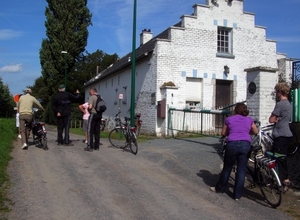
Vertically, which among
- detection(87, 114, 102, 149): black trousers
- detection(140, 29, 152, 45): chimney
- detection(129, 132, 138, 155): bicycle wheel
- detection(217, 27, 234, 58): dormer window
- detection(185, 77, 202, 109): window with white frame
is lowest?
detection(129, 132, 138, 155): bicycle wheel

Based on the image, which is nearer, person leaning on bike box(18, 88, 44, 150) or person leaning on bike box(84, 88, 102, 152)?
person leaning on bike box(18, 88, 44, 150)

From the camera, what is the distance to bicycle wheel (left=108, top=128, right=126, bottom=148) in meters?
11.8

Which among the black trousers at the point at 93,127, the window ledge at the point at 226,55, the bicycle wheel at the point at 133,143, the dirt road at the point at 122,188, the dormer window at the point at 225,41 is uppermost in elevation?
the dormer window at the point at 225,41

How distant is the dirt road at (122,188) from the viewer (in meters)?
5.60

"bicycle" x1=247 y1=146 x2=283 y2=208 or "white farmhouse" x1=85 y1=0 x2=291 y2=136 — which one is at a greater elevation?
"white farmhouse" x1=85 y1=0 x2=291 y2=136

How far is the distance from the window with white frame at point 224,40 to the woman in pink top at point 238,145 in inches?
542

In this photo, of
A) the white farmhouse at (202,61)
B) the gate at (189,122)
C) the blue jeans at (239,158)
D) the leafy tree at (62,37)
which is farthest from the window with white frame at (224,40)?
the leafy tree at (62,37)

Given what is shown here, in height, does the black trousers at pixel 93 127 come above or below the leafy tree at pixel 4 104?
below

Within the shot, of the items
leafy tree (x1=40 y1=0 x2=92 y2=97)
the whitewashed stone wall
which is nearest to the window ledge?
the whitewashed stone wall

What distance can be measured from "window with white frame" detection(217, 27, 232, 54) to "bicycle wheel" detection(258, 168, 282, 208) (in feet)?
46.1

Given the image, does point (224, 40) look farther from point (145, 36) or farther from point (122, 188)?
point (122, 188)

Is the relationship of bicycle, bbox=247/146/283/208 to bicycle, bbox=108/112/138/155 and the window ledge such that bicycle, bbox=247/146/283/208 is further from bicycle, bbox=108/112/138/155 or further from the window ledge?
the window ledge

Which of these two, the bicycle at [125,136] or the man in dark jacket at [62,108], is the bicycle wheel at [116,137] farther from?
the man in dark jacket at [62,108]

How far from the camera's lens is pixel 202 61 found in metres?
19.2
